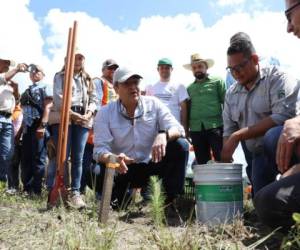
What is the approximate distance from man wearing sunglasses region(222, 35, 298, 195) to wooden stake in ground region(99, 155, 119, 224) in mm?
885

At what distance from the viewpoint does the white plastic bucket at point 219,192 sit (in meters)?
2.77

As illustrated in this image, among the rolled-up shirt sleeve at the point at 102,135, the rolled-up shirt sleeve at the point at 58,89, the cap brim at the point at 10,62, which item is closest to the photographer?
the rolled-up shirt sleeve at the point at 102,135

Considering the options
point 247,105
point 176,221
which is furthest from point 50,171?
point 247,105

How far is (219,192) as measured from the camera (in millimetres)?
2787

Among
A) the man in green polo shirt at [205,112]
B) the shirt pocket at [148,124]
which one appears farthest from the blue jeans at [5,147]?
the man in green polo shirt at [205,112]

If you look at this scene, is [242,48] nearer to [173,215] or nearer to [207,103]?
[173,215]

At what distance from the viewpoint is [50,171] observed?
466 cm

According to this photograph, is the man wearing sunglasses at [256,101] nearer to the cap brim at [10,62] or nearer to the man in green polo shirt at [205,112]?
the man in green polo shirt at [205,112]

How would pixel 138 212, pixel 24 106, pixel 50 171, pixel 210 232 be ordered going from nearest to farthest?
1. pixel 210 232
2. pixel 138 212
3. pixel 50 171
4. pixel 24 106

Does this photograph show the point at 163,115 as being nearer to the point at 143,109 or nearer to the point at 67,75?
the point at 143,109

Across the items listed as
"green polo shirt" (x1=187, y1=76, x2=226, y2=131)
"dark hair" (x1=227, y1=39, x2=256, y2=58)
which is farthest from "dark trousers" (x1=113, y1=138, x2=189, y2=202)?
"green polo shirt" (x1=187, y1=76, x2=226, y2=131)

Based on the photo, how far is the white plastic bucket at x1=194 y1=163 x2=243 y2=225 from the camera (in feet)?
9.09

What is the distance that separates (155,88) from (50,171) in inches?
64.3

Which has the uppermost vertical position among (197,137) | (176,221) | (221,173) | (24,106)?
(24,106)
